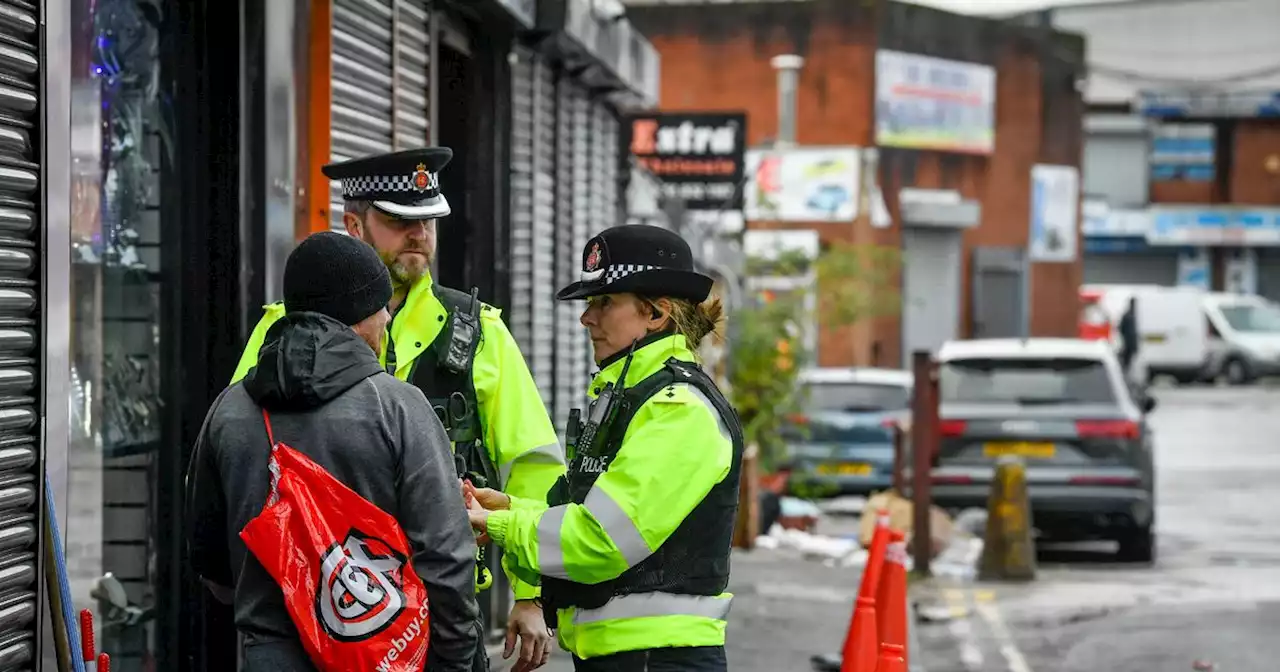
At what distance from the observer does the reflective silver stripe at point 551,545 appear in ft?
13.0

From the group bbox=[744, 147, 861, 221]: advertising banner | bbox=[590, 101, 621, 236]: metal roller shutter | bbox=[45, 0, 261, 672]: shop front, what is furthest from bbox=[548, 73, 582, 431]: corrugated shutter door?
bbox=[744, 147, 861, 221]: advertising banner

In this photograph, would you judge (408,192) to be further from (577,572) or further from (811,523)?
(811,523)

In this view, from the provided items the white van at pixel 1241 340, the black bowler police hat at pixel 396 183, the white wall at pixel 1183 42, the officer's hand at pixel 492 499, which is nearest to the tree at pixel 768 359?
the black bowler police hat at pixel 396 183

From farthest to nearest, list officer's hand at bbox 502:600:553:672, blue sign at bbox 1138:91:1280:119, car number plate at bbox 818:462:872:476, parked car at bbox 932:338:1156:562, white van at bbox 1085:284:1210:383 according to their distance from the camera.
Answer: blue sign at bbox 1138:91:1280:119 → white van at bbox 1085:284:1210:383 → car number plate at bbox 818:462:872:476 → parked car at bbox 932:338:1156:562 → officer's hand at bbox 502:600:553:672

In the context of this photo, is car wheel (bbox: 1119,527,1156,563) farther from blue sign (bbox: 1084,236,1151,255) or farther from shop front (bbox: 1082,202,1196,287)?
blue sign (bbox: 1084,236,1151,255)

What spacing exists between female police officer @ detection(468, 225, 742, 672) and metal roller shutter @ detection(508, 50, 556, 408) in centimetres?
471

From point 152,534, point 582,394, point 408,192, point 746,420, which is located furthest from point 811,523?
point 408,192

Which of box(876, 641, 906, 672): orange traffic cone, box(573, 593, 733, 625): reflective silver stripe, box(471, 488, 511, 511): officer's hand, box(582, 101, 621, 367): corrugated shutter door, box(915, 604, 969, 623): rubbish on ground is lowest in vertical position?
box(915, 604, 969, 623): rubbish on ground

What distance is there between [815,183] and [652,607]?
3278 centimetres

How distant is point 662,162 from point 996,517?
7.32m

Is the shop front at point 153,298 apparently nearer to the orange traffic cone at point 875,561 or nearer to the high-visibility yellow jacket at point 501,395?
the high-visibility yellow jacket at point 501,395

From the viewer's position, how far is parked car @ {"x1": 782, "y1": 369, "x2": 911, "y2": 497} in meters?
17.5

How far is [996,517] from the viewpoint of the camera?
13000mm

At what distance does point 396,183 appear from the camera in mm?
4570
